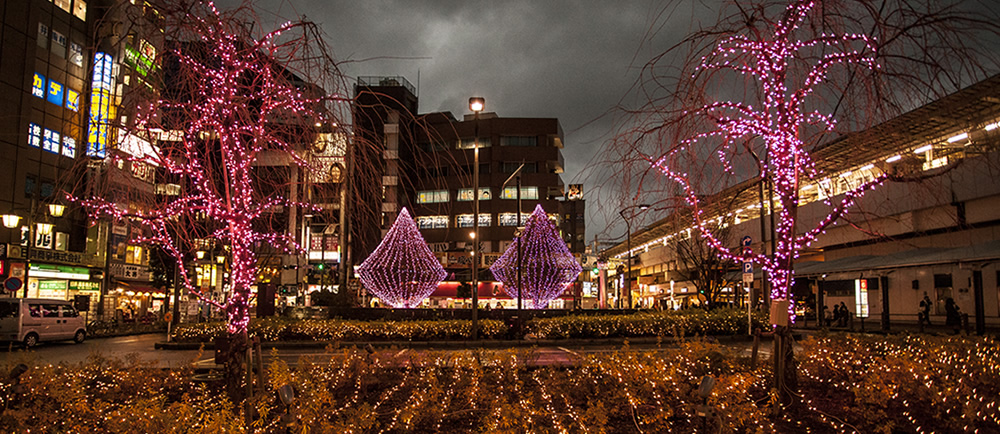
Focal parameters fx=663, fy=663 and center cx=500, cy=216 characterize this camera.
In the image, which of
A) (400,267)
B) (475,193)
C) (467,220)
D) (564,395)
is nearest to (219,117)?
(564,395)

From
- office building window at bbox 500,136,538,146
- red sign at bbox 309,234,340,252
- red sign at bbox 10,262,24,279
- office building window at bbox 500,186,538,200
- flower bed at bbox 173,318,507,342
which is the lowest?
flower bed at bbox 173,318,507,342

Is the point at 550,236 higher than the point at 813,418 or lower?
higher

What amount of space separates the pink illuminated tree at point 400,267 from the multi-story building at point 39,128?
16.6 metres

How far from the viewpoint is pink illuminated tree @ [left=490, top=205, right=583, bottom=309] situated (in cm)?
3497

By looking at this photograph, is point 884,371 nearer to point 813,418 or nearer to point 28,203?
point 813,418

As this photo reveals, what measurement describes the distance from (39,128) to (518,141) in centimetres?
5114

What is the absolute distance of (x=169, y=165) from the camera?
848 centimetres

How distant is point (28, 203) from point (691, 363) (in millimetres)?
39730

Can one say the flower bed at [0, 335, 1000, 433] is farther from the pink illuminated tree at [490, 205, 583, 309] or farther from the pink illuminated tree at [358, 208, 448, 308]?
the pink illuminated tree at [358, 208, 448, 308]

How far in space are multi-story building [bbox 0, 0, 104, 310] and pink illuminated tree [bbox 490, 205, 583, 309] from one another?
933 inches

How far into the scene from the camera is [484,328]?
25.6 meters

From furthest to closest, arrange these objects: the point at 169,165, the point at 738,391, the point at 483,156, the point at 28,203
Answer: the point at 483,156, the point at 28,203, the point at 169,165, the point at 738,391

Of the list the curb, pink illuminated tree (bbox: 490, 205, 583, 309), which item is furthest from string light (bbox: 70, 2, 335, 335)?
pink illuminated tree (bbox: 490, 205, 583, 309)

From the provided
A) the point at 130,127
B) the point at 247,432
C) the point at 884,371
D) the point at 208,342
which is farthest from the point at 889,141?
the point at 208,342
